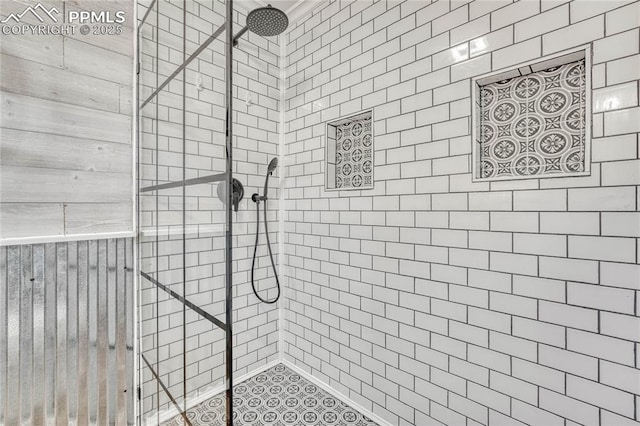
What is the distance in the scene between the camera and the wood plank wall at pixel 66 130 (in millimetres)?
1354

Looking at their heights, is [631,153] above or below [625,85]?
below

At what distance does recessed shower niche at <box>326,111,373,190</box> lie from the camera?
2.03 meters

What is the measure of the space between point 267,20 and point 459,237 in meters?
1.69

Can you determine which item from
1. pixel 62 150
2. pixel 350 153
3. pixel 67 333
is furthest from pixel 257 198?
pixel 67 333

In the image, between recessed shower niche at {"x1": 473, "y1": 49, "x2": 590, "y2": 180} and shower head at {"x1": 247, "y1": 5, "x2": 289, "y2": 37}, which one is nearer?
recessed shower niche at {"x1": 473, "y1": 49, "x2": 590, "y2": 180}

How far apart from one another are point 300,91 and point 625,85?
1918 millimetres

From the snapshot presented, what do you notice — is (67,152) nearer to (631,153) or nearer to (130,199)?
(130,199)

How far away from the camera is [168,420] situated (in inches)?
59.5

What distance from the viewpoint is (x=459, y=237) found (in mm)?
1513

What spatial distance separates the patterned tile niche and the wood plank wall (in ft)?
6.51

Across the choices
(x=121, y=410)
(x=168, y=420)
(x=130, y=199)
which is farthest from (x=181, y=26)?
(x=121, y=410)

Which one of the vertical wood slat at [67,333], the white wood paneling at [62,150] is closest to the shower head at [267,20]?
the white wood paneling at [62,150]

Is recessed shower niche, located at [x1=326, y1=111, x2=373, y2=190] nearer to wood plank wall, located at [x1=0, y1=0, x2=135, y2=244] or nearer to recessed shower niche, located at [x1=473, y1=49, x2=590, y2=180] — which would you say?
recessed shower niche, located at [x1=473, y1=49, x2=590, y2=180]

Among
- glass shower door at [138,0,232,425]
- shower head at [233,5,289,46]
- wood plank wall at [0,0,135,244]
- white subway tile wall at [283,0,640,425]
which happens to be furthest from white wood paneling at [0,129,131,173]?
white subway tile wall at [283,0,640,425]
